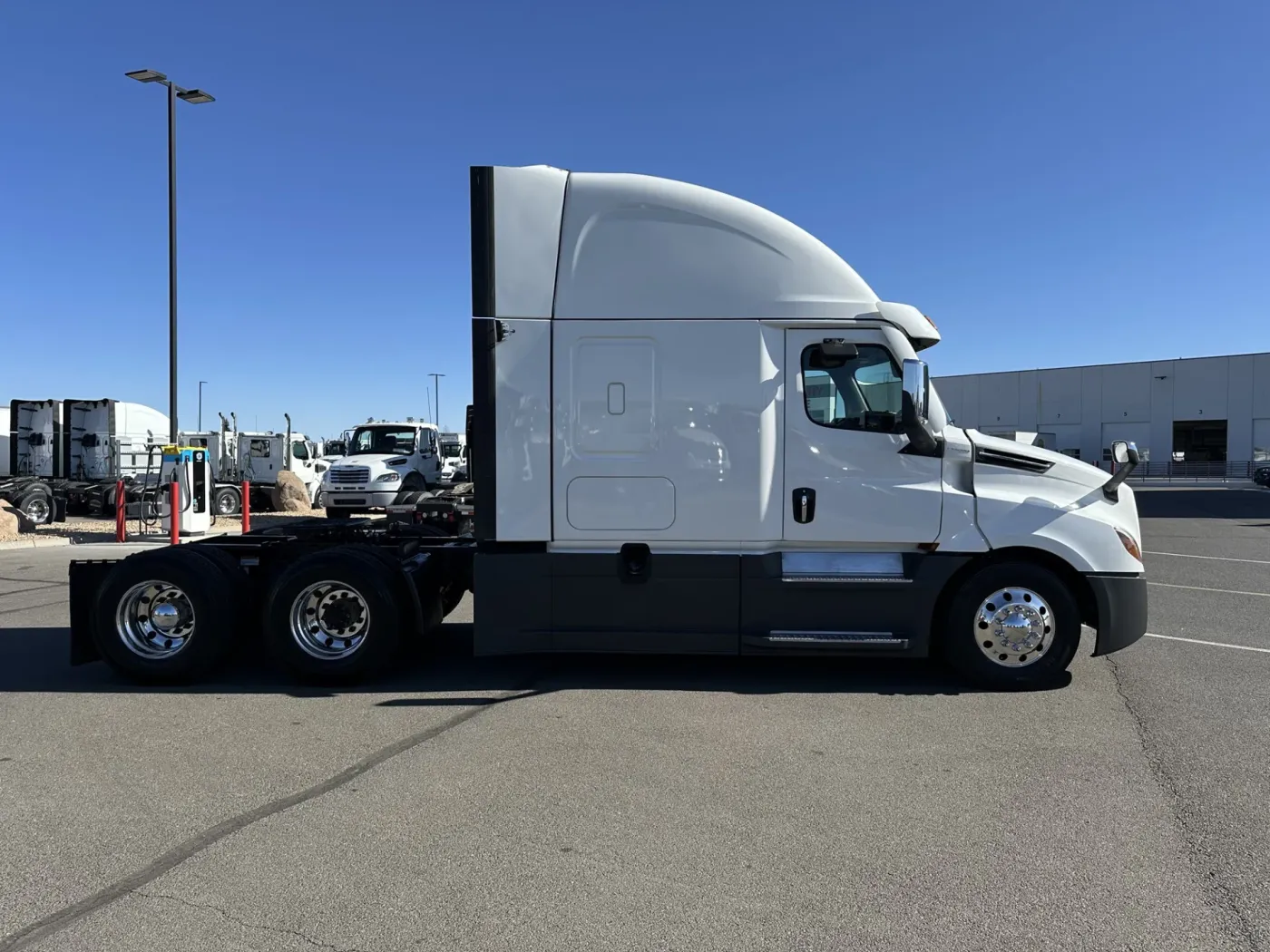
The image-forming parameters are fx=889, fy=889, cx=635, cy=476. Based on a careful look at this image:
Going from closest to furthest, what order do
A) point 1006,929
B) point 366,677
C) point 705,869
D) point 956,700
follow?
1. point 1006,929
2. point 705,869
3. point 956,700
4. point 366,677

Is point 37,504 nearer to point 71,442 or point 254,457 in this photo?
point 71,442

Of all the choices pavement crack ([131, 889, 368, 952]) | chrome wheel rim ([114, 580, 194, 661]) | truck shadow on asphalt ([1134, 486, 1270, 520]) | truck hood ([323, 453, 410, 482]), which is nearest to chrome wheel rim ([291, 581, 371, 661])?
chrome wheel rim ([114, 580, 194, 661])

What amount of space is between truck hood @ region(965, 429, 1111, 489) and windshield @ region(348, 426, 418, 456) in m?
15.7

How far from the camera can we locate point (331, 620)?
253 inches

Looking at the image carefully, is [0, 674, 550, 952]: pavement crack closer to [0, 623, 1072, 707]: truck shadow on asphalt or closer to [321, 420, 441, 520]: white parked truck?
[0, 623, 1072, 707]: truck shadow on asphalt

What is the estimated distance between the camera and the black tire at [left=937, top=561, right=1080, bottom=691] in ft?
19.8

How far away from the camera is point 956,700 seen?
19.5 feet

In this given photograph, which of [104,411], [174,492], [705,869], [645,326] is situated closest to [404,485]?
[174,492]

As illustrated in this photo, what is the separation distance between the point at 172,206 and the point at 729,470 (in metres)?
15.8

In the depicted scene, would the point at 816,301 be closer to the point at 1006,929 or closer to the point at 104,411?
the point at 1006,929

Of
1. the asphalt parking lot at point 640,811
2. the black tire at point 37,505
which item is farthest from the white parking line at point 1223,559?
the black tire at point 37,505

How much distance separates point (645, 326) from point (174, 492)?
13.2 m

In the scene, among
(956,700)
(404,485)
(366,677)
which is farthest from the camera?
(404,485)

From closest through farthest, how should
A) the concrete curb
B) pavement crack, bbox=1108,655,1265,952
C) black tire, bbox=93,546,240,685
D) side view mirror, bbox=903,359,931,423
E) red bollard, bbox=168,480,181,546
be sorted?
pavement crack, bbox=1108,655,1265,952, side view mirror, bbox=903,359,931,423, black tire, bbox=93,546,240,685, red bollard, bbox=168,480,181,546, the concrete curb
